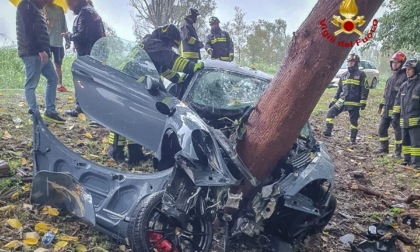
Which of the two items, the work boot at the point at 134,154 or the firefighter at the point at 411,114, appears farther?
the firefighter at the point at 411,114

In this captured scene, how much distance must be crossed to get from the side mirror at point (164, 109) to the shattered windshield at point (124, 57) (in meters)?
0.47

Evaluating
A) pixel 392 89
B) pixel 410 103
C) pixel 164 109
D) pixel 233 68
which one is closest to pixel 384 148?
pixel 392 89

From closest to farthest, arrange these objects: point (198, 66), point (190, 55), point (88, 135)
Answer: point (198, 66), point (88, 135), point (190, 55)

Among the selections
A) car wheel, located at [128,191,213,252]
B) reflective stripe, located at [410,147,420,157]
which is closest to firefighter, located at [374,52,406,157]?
reflective stripe, located at [410,147,420,157]

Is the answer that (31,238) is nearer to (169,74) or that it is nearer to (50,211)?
(50,211)

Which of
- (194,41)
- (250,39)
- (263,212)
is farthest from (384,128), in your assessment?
(250,39)

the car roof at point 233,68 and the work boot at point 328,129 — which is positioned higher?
the car roof at point 233,68

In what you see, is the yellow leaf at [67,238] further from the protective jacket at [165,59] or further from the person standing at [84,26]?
the person standing at [84,26]

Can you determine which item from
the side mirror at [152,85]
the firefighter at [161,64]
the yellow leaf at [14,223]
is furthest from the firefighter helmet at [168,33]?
the yellow leaf at [14,223]

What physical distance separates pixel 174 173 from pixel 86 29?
12.4 feet

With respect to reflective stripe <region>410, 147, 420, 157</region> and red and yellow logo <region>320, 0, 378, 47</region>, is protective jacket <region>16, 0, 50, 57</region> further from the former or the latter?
reflective stripe <region>410, 147, 420, 157</region>

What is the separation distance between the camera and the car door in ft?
11.3

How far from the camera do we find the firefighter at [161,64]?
14.4 ft

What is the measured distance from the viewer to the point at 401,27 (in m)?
10.8
